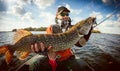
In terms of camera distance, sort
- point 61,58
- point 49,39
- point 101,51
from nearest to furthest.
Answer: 1. point 49,39
2. point 61,58
3. point 101,51

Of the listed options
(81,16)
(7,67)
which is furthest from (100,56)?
(7,67)

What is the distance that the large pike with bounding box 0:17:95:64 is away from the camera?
1.75m

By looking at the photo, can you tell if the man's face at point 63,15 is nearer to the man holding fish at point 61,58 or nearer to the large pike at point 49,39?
the man holding fish at point 61,58

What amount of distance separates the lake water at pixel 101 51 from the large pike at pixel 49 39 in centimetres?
158

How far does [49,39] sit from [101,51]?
8.38ft

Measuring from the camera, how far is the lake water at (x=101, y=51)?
351 centimetres

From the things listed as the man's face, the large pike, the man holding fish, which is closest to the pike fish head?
the large pike

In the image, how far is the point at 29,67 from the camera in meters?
2.38

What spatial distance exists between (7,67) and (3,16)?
2.49ft

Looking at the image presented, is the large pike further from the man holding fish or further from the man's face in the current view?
the man's face

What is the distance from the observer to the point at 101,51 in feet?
13.7

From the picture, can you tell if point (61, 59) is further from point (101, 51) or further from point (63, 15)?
point (101, 51)

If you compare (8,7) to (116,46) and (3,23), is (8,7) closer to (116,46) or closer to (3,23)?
(3,23)

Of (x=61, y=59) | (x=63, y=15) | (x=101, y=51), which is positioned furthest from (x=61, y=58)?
(x=101, y=51)
